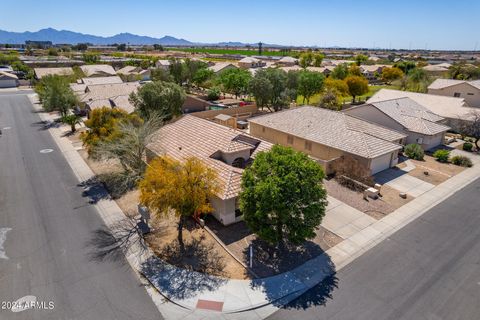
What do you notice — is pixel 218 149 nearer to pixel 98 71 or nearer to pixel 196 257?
pixel 196 257

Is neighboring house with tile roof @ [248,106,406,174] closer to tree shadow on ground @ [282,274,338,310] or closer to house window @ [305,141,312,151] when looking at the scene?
house window @ [305,141,312,151]

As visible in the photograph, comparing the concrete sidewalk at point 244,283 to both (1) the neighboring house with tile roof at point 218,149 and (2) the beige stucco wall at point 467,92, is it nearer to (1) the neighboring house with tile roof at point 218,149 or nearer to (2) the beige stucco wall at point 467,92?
(1) the neighboring house with tile roof at point 218,149

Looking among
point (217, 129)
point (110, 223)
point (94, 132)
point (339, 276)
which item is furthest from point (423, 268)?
point (94, 132)

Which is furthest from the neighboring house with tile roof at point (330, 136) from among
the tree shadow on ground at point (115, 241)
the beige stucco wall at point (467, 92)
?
the beige stucco wall at point (467, 92)

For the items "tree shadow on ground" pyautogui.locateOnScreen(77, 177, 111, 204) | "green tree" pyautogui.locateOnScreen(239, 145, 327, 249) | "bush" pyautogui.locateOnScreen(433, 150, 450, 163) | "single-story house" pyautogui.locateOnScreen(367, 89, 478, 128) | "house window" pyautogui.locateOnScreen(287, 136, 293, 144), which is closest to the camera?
"green tree" pyautogui.locateOnScreen(239, 145, 327, 249)

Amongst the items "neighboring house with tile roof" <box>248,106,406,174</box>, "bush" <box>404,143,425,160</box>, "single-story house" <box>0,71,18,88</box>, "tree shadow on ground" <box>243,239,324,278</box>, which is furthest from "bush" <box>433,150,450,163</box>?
"single-story house" <box>0,71,18,88</box>

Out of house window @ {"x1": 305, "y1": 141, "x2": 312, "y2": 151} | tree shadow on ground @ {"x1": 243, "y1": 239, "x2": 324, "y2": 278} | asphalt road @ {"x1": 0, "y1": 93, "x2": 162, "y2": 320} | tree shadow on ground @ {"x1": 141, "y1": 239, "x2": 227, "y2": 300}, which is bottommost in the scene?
tree shadow on ground @ {"x1": 243, "y1": 239, "x2": 324, "y2": 278}

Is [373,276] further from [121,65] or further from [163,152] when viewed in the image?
[121,65]
